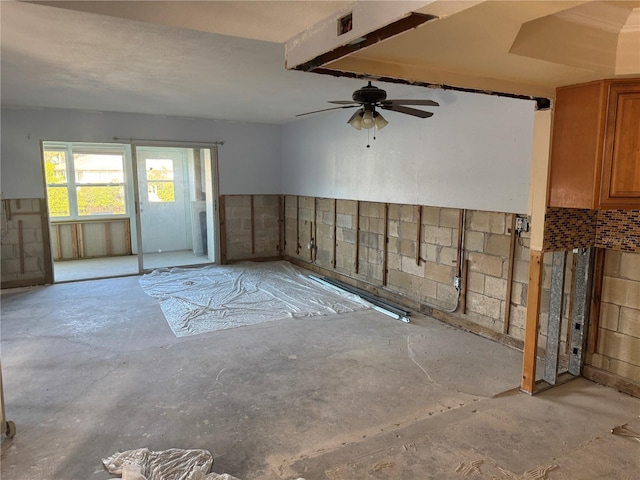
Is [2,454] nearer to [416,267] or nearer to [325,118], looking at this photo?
[416,267]

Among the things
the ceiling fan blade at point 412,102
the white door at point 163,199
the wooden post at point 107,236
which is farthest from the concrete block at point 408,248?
the wooden post at point 107,236

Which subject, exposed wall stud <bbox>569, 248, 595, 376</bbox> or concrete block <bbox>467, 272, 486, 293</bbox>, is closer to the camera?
exposed wall stud <bbox>569, 248, 595, 376</bbox>

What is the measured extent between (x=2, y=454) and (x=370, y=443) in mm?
2090

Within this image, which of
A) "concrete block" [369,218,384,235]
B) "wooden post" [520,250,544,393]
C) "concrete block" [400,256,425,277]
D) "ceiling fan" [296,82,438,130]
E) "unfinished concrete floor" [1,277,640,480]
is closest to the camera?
"unfinished concrete floor" [1,277,640,480]

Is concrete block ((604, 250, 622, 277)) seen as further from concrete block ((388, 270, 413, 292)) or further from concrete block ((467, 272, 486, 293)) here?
concrete block ((388, 270, 413, 292))

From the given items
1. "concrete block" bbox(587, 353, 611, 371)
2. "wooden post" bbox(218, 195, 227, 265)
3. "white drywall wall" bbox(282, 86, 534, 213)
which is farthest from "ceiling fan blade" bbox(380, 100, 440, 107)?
"wooden post" bbox(218, 195, 227, 265)

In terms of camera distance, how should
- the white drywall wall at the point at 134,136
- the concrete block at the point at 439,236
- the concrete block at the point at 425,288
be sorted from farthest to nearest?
the white drywall wall at the point at 134,136, the concrete block at the point at 425,288, the concrete block at the point at 439,236

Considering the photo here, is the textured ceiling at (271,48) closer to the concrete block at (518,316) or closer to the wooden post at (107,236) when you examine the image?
the concrete block at (518,316)

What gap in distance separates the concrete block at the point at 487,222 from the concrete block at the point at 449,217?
182 mm

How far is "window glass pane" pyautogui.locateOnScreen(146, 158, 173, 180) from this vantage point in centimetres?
777

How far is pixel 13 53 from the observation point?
11.0 feet

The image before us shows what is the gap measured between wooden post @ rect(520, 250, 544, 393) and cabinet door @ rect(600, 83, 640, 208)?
599mm

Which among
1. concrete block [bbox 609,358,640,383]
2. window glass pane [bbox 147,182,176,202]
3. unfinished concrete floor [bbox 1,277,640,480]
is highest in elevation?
window glass pane [bbox 147,182,176,202]

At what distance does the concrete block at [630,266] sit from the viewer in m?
2.94
